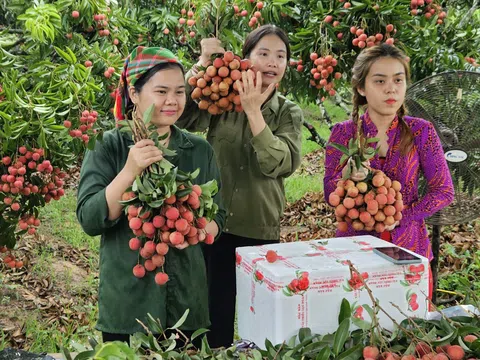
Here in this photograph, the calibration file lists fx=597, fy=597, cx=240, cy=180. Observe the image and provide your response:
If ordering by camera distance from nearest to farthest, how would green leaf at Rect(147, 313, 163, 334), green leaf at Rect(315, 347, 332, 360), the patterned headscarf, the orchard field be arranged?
green leaf at Rect(315, 347, 332, 360) → green leaf at Rect(147, 313, 163, 334) → the patterned headscarf → the orchard field

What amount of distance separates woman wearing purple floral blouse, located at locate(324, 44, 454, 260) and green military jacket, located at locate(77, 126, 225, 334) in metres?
0.68

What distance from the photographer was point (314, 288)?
1.53 m

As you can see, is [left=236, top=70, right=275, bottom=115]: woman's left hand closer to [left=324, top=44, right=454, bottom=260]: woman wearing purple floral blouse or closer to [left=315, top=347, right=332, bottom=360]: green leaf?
[left=324, top=44, right=454, bottom=260]: woman wearing purple floral blouse

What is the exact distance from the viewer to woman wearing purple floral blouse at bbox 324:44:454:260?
2.25 meters

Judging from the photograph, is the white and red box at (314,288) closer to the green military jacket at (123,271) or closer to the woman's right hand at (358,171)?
the green military jacket at (123,271)

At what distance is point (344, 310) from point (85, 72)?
1.77m

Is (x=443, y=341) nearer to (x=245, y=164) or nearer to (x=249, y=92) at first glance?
(x=249, y=92)

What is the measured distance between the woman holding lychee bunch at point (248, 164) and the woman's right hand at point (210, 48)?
0.23 m

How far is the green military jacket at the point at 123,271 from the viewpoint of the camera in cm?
181

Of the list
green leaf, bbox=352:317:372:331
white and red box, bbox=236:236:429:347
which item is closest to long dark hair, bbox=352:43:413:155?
white and red box, bbox=236:236:429:347

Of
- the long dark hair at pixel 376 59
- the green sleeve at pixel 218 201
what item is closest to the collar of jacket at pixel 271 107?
the long dark hair at pixel 376 59

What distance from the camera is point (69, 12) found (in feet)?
10.4

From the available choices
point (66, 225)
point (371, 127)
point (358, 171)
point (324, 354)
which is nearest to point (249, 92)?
point (358, 171)

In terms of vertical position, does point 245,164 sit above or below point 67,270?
above
